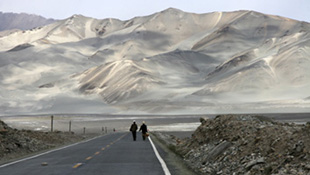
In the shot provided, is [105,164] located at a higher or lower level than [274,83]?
lower

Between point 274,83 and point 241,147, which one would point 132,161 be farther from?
point 274,83

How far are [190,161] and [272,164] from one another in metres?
7.50

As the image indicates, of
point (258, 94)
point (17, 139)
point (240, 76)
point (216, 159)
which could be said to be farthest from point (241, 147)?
point (240, 76)

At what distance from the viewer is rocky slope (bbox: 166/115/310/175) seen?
1195 centimetres

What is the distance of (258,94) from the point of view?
18300 centimetres

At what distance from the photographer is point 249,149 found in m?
15.0

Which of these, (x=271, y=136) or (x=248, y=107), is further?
(x=248, y=107)

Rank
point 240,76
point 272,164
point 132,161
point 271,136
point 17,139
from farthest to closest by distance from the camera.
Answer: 1. point 240,76
2. point 17,139
3. point 132,161
4. point 271,136
5. point 272,164

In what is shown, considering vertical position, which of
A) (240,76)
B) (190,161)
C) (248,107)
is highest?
(240,76)

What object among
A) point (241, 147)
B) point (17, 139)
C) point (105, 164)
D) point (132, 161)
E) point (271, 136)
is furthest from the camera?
point (17, 139)

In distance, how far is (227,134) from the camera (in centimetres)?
1922

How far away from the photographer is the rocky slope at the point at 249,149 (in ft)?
39.2

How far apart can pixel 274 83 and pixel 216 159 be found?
179 m

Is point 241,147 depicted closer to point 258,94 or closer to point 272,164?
point 272,164
